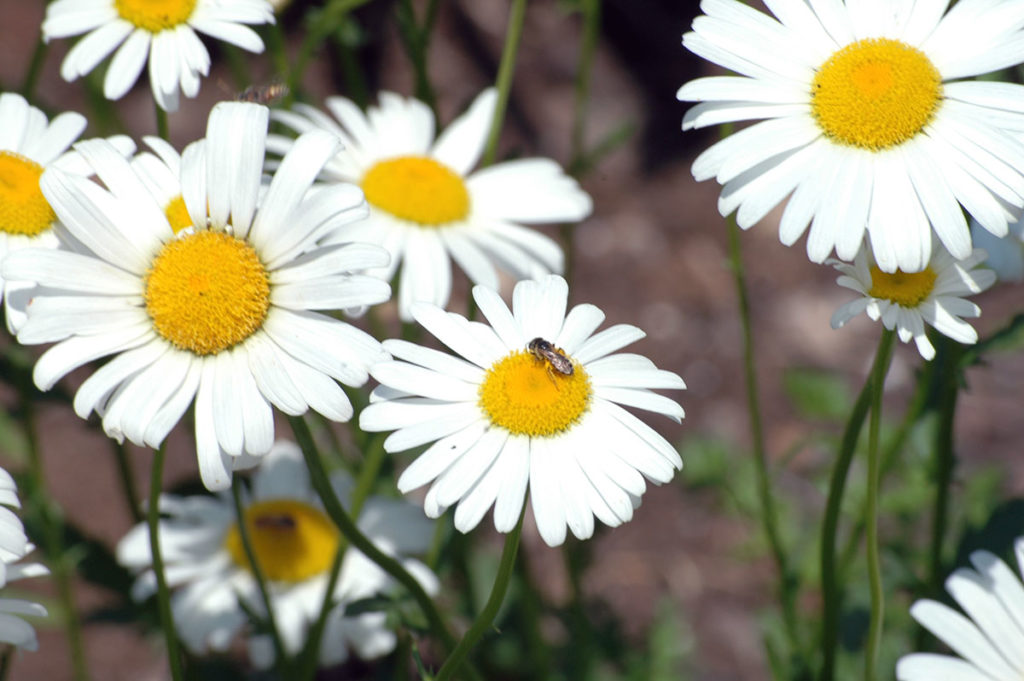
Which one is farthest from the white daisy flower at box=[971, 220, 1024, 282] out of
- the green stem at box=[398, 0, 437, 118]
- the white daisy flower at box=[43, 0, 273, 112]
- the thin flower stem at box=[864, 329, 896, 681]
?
the white daisy flower at box=[43, 0, 273, 112]

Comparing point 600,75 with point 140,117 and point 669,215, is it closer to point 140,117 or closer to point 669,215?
point 669,215

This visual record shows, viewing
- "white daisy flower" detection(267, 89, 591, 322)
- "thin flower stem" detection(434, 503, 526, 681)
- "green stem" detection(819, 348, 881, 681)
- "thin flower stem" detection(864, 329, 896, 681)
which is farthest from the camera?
"white daisy flower" detection(267, 89, 591, 322)

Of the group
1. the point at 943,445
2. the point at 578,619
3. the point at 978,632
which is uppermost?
the point at 943,445

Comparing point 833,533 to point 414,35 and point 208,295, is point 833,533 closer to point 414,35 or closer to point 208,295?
point 208,295

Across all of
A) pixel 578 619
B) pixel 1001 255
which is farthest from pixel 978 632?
pixel 578 619

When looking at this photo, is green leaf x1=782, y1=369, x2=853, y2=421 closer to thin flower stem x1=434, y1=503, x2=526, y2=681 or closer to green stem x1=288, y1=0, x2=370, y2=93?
green stem x1=288, y1=0, x2=370, y2=93

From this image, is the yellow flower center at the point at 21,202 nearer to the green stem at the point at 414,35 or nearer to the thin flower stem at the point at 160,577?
the thin flower stem at the point at 160,577
